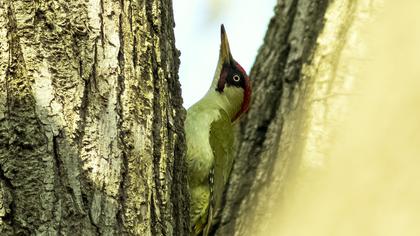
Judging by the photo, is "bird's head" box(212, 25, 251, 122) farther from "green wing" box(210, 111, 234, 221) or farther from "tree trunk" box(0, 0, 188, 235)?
"tree trunk" box(0, 0, 188, 235)

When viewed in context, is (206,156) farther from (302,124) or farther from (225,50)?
(225,50)

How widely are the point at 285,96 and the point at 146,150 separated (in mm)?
2561

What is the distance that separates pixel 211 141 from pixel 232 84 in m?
0.85

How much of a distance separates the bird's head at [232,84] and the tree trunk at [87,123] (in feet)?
8.25

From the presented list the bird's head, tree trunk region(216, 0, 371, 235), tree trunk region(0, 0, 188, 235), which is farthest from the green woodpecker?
tree trunk region(0, 0, 188, 235)

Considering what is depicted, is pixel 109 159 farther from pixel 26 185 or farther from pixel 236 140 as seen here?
pixel 236 140

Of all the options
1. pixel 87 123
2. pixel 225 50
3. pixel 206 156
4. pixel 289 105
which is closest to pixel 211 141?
pixel 206 156

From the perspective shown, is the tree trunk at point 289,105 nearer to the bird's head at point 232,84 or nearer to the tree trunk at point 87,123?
the bird's head at point 232,84

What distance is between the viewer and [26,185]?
2664mm

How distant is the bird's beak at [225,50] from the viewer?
5.93 m

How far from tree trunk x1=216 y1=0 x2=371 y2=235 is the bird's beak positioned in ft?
0.57

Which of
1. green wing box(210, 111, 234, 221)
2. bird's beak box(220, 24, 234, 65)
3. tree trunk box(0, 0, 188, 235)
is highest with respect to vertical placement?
bird's beak box(220, 24, 234, 65)

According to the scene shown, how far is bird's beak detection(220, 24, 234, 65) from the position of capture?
593cm

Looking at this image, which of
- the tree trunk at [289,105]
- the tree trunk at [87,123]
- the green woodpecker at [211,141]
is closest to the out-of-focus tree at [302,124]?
the tree trunk at [289,105]
